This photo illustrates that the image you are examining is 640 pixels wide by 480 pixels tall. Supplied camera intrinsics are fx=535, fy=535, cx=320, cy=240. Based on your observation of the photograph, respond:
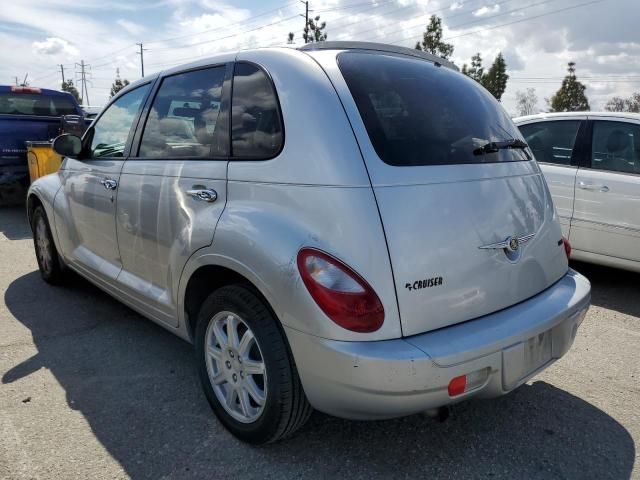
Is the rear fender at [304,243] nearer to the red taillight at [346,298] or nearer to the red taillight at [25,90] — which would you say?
the red taillight at [346,298]

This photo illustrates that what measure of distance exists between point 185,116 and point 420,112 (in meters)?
1.31

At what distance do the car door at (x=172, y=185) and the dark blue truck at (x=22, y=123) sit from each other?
646cm

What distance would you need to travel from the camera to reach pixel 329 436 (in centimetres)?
257

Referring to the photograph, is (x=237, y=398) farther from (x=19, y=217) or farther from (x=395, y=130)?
(x=19, y=217)

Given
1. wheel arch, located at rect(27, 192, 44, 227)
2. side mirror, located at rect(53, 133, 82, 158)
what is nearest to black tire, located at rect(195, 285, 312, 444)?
side mirror, located at rect(53, 133, 82, 158)

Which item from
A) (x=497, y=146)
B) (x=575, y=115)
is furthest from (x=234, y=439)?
(x=575, y=115)

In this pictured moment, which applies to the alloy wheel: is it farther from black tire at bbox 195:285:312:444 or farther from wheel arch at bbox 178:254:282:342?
wheel arch at bbox 178:254:282:342

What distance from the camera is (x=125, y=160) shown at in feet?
10.8

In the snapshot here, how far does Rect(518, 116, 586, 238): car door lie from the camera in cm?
492

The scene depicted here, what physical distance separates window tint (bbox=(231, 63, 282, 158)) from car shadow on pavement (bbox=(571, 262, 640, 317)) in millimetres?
3517

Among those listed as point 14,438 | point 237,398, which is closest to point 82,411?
point 14,438

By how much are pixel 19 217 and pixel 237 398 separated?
7.62 m

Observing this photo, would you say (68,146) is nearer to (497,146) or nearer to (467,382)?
(497,146)

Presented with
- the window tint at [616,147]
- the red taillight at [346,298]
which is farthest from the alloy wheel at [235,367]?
the window tint at [616,147]
